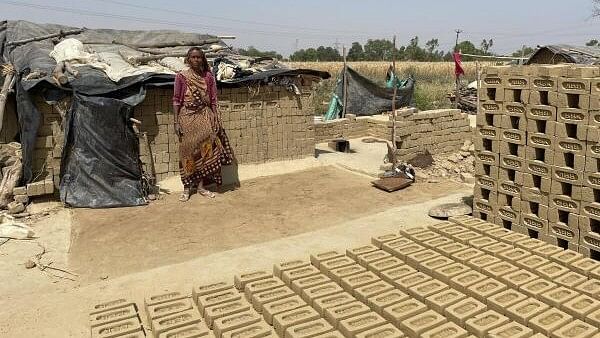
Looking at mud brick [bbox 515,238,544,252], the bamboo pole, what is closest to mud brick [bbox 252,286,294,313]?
mud brick [bbox 515,238,544,252]

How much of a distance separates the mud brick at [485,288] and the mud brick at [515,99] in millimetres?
2228

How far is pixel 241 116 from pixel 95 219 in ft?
10.3

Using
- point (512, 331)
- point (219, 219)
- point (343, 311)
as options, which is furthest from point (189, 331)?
point (219, 219)

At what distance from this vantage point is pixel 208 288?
14.9ft

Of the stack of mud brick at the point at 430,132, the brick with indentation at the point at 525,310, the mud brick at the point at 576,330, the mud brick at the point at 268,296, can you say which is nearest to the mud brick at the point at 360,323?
the mud brick at the point at 268,296

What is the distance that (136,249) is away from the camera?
19.5 feet

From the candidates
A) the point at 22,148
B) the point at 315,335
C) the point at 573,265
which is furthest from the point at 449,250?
the point at 22,148

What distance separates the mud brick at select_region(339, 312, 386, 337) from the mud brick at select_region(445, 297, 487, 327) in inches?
20.3

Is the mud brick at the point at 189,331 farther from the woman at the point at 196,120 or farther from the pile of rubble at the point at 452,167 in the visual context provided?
the pile of rubble at the point at 452,167

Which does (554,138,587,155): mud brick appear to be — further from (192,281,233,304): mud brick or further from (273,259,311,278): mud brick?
(192,281,233,304): mud brick

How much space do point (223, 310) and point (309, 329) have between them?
72cm

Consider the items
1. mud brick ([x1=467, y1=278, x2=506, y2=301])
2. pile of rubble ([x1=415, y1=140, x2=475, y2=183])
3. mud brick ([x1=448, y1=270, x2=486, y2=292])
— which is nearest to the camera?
mud brick ([x1=467, y1=278, x2=506, y2=301])

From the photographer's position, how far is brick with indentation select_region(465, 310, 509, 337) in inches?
144

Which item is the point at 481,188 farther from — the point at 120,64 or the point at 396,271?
the point at 120,64
